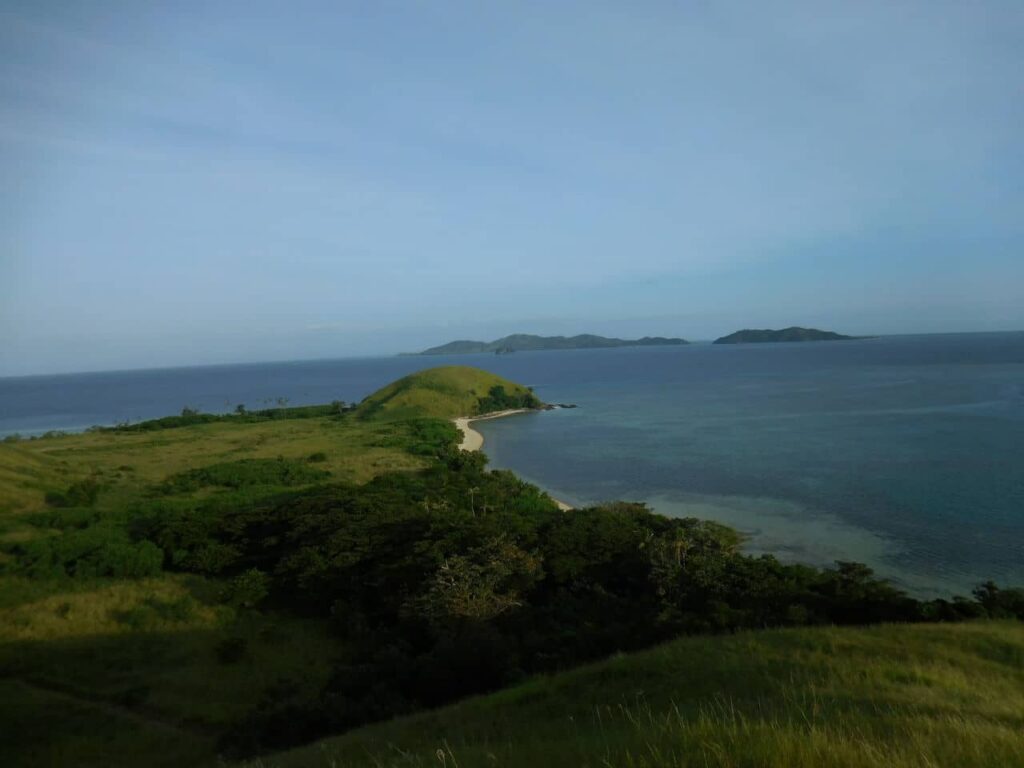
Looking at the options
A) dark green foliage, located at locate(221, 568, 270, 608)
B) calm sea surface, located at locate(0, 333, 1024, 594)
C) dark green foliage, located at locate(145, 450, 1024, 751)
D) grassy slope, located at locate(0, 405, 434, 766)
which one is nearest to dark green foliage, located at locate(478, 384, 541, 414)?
calm sea surface, located at locate(0, 333, 1024, 594)

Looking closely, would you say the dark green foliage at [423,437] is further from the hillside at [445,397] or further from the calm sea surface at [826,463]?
the hillside at [445,397]

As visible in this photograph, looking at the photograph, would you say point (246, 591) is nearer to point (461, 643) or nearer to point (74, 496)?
point (461, 643)

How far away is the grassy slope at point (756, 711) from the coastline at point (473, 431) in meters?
22.3

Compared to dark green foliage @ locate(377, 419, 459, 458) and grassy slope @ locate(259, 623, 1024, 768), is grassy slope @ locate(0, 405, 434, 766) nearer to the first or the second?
grassy slope @ locate(259, 623, 1024, 768)

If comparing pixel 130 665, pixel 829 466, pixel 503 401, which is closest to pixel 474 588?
pixel 130 665

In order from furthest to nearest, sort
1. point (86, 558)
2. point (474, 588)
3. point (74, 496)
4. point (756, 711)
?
point (74, 496) → point (86, 558) → point (474, 588) → point (756, 711)

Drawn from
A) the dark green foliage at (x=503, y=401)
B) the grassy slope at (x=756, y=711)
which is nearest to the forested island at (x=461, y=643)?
the grassy slope at (x=756, y=711)

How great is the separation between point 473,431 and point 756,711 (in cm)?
6047

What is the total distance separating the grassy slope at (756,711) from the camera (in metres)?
4.28

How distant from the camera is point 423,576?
18.1m

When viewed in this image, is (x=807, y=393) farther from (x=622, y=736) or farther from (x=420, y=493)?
(x=622, y=736)

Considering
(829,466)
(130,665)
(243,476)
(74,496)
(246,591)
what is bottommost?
(130,665)

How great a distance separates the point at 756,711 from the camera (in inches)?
257

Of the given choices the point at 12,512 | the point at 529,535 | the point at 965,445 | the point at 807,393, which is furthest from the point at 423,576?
the point at 807,393
